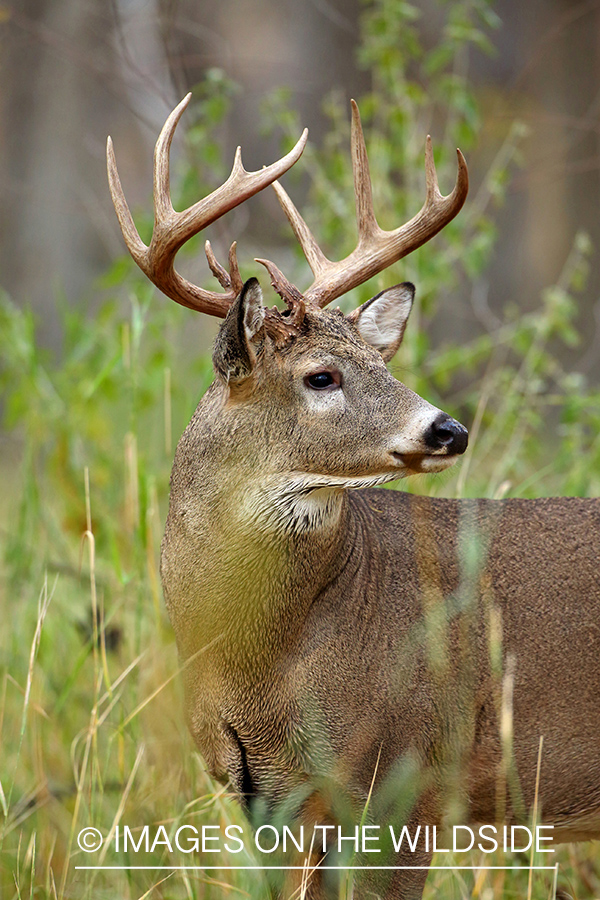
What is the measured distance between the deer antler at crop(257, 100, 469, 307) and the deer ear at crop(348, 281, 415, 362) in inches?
4.0

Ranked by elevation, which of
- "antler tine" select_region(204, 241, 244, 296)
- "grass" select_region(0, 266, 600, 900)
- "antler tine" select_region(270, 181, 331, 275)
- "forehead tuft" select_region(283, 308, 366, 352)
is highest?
"antler tine" select_region(270, 181, 331, 275)

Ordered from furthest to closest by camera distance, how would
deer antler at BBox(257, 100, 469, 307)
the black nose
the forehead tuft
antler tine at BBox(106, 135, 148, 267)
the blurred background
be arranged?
the blurred background < deer antler at BBox(257, 100, 469, 307) < antler tine at BBox(106, 135, 148, 267) < the forehead tuft < the black nose

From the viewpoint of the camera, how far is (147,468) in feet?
16.0

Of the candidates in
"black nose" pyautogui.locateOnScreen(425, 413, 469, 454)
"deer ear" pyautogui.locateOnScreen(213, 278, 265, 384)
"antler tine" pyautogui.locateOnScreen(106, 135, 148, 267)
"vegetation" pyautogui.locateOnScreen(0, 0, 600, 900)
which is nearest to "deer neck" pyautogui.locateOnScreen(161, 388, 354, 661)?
"deer ear" pyautogui.locateOnScreen(213, 278, 265, 384)

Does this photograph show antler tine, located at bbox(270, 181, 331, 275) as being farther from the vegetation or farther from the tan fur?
the vegetation

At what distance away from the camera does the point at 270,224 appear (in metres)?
10.4

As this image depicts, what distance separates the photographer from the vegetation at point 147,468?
12.5 ft

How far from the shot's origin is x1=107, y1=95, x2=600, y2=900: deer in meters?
2.86

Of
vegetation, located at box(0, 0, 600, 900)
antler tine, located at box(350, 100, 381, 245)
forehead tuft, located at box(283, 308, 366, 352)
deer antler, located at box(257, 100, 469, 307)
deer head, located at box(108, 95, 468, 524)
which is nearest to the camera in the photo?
deer head, located at box(108, 95, 468, 524)

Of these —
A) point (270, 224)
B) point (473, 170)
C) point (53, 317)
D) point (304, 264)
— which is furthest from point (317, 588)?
point (53, 317)

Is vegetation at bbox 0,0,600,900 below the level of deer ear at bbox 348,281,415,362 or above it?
below

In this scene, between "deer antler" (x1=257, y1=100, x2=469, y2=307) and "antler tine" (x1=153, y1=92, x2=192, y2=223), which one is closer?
"antler tine" (x1=153, y1=92, x2=192, y2=223)

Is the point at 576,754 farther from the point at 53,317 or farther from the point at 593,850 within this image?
the point at 53,317

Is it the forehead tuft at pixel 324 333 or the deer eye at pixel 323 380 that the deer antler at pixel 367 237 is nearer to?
the forehead tuft at pixel 324 333
